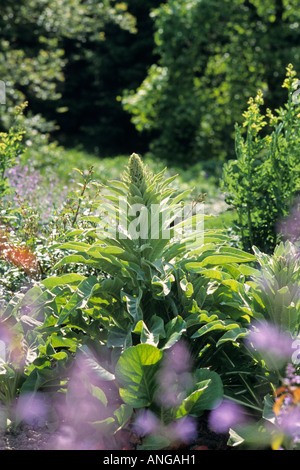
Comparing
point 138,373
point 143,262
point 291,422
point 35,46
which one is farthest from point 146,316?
point 35,46

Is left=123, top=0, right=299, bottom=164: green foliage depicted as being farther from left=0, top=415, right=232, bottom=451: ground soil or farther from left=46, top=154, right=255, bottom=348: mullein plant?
left=0, top=415, right=232, bottom=451: ground soil

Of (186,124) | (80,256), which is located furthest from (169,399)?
(186,124)

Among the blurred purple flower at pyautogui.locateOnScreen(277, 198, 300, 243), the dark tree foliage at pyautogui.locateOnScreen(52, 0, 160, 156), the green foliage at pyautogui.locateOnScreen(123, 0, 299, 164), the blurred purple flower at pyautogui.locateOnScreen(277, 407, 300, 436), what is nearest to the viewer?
the blurred purple flower at pyautogui.locateOnScreen(277, 407, 300, 436)

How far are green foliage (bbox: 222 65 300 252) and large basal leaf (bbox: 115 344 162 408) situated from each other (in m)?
1.76

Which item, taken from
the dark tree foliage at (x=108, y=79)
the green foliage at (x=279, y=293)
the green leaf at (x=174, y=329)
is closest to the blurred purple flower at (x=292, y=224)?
the green foliage at (x=279, y=293)

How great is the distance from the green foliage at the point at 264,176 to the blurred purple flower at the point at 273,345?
4.89 ft

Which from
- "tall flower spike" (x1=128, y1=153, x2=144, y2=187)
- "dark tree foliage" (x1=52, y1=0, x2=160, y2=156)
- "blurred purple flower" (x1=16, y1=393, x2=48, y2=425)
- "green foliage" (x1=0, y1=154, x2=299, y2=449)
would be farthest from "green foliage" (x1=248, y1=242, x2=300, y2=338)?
"dark tree foliage" (x1=52, y1=0, x2=160, y2=156)

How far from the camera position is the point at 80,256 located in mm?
2771

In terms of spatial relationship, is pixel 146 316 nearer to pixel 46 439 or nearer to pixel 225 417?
pixel 225 417

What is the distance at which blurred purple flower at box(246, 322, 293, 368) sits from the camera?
8.26 feet

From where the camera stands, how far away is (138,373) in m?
2.46

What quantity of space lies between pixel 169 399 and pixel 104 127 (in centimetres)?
1524
